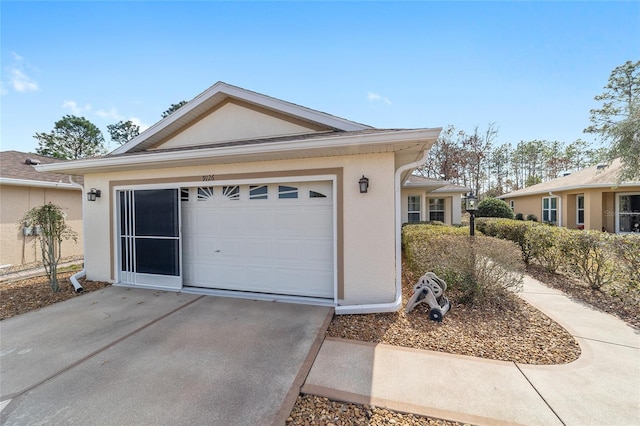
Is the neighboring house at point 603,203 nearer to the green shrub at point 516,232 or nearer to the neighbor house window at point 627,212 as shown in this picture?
the neighbor house window at point 627,212

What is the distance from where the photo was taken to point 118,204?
6.65 m

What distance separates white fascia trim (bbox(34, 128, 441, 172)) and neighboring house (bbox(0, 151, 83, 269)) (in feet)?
13.0

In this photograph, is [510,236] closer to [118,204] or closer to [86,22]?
[118,204]

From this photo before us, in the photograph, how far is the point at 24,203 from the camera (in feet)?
29.7

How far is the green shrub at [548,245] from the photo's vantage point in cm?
623

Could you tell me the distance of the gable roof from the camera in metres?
5.71

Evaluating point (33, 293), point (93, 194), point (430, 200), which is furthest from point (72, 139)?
point (430, 200)

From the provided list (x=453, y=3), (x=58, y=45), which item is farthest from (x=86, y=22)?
(x=453, y=3)

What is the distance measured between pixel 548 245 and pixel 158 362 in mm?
8769

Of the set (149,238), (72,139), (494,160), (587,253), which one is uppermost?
(72,139)

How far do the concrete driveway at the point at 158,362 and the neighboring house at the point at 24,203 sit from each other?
6197 millimetres

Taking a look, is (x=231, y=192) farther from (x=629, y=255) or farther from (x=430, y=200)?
(x=430, y=200)

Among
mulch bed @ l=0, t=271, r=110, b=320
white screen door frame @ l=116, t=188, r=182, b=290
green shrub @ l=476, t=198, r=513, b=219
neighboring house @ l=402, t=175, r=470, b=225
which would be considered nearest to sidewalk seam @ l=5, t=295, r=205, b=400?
white screen door frame @ l=116, t=188, r=182, b=290

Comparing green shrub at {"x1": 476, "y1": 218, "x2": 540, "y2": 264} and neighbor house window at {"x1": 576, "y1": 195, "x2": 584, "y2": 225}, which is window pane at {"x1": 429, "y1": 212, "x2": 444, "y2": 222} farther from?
neighbor house window at {"x1": 576, "y1": 195, "x2": 584, "y2": 225}
